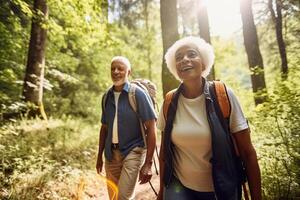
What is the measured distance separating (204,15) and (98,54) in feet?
22.4

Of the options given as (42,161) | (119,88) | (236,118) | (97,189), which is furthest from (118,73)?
(97,189)

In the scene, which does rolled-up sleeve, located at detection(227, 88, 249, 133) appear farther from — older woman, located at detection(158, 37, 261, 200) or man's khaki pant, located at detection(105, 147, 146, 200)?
man's khaki pant, located at detection(105, 147, 146, 200)

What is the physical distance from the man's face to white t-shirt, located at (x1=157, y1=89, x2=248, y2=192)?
5.52 feet

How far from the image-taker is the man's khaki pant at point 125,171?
3.97 meters

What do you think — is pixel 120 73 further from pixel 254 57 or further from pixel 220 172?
pixel 254 57

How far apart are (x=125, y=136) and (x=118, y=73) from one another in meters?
0.85

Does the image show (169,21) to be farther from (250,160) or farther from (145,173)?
(250,160)

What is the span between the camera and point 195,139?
255 cm

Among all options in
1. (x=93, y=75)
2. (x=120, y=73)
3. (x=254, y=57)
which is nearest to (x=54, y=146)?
(x=120, y=73)

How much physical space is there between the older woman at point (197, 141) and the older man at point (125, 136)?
3.68 feet

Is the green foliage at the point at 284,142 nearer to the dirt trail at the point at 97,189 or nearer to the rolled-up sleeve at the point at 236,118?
the rolled-up sleeve at the point at 236,118

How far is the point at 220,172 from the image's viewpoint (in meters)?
2.45

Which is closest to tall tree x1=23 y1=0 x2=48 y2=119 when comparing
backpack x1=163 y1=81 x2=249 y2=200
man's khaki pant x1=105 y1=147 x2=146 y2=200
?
man's khaki pant x1=105 y1=147 x2=146 y2=200

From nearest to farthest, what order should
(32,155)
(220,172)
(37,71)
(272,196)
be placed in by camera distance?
1. (220,172)
2. (272,196)
3. (32,155)
4. (37,71)
